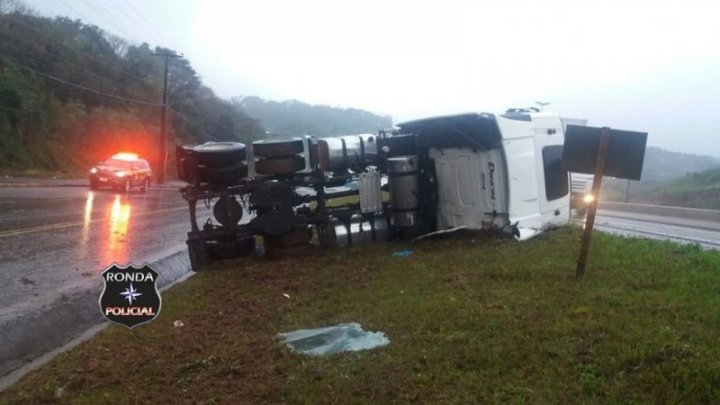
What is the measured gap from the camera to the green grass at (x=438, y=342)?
156 inches

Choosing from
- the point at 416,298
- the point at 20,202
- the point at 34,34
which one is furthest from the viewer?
the point at 34,34

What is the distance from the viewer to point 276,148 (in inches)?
376

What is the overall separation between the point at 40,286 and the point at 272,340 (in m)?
4.19

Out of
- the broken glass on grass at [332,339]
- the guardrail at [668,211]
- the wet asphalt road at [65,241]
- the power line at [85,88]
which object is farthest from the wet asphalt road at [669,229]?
the power line at [85,88]

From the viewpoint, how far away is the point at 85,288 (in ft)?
25.8

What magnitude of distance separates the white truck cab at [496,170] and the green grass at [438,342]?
2378mm

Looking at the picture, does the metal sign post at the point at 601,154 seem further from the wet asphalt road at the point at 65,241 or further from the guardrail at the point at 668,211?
the guardrail at the point at 668,211

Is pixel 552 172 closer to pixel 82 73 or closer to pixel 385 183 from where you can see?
pixel 385 183

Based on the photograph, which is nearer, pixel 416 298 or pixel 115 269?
pixel 115 269

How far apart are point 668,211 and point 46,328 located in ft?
70.9

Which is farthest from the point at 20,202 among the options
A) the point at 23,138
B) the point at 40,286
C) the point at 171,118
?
the point at 171,118

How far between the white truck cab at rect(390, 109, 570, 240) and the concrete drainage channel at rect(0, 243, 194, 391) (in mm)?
6036

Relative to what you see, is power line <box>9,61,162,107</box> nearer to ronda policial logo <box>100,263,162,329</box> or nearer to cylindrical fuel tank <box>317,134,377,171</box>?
cylindrical fuel tank <box>317,134,377,171</box>

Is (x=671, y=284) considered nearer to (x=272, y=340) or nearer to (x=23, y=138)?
(x=272, y=340)
